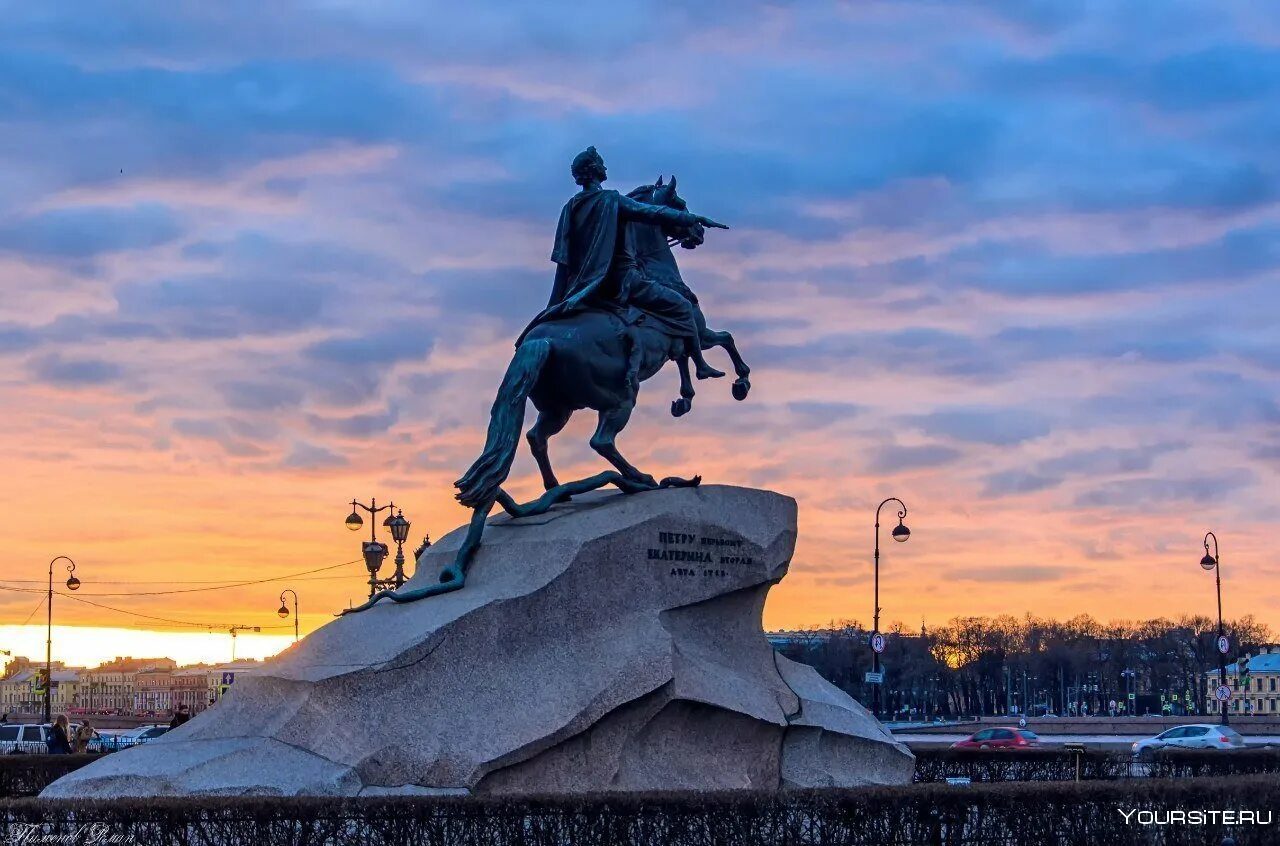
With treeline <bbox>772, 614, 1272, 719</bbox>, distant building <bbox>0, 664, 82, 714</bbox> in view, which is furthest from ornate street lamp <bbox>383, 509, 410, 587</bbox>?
distant building <bbox>0, 664, 82, 714</bbox>

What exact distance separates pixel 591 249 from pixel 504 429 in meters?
2.11

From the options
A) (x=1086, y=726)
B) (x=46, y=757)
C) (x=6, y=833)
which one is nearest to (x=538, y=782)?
(x=6, y=833)

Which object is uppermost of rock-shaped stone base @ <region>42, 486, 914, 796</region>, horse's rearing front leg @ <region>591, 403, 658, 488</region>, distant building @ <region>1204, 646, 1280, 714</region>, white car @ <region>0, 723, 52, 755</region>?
horse's rearing front leg @ <region>591, 403, 658, 488</region>

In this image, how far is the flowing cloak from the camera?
16.8 metres

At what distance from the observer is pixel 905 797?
12.8 m

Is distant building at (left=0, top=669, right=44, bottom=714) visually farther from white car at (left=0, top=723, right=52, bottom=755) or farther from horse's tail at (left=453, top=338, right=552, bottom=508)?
horse's tail at (left=453, top=338, right=552, bottom=508)

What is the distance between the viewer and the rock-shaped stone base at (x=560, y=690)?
14.0m

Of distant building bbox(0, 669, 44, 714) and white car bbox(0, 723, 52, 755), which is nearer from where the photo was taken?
white car bbox(0, 723, 52, 755)

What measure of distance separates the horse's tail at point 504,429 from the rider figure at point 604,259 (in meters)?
0.62

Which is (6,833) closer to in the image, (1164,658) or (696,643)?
(696,643)

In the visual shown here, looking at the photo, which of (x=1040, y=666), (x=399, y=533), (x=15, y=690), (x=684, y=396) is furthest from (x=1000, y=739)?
(x=15, y=690)

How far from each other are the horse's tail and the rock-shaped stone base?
19.5 inches

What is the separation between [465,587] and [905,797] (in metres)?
4.70

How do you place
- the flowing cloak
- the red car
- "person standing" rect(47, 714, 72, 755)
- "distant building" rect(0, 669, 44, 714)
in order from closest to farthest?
the flowing cloak → "person standing" rect(47, 714, 72, 755) → the red car → "distant building" rect(0, 669, 44, 714)
